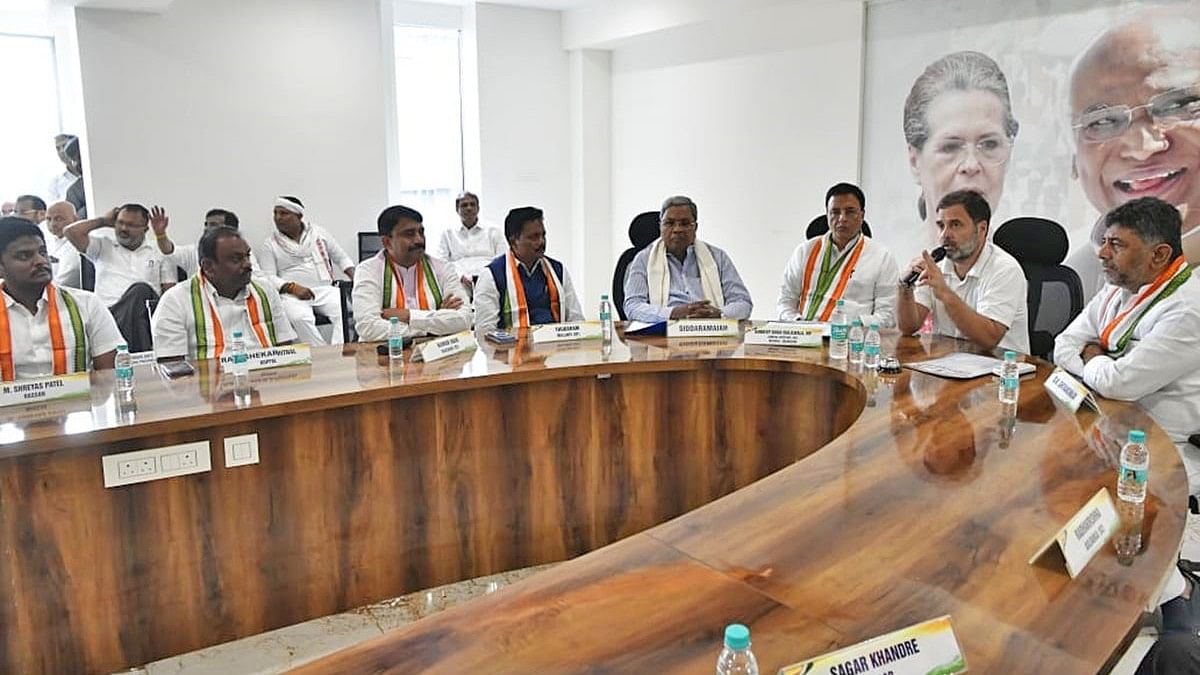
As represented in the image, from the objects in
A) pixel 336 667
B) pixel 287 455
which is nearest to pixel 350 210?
pixel 287 455

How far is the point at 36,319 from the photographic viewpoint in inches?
109

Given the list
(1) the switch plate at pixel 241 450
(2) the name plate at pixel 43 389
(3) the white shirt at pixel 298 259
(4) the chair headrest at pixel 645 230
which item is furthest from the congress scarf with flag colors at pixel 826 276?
(3) the white shirt at pixel 298 259

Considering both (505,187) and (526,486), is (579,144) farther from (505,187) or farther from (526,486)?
(526,486)

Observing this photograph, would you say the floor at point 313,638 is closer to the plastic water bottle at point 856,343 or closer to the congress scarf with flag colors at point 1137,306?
the congress scarf with flag colors at point 1137,306

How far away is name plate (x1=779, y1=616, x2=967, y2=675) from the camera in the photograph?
1036 mm

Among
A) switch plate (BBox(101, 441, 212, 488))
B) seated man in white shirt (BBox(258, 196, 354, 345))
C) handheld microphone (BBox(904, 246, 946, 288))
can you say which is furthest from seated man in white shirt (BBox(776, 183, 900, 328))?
seated man in white shirt (BBox(258, 196, 354, 345))

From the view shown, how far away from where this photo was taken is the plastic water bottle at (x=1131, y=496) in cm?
141

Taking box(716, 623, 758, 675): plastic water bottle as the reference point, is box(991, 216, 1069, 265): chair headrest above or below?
above

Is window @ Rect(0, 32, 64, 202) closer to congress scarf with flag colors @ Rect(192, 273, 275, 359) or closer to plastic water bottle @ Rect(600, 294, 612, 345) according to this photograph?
congress scarf with flag colors @ Rect(192, 273, 275, 359)

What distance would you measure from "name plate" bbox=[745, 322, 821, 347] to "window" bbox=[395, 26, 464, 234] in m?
4.39

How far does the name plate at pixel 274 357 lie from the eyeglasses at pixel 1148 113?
3.74 m

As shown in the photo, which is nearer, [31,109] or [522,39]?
[31,109]

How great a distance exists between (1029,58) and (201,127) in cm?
500

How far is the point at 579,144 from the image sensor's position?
23.7 feet
